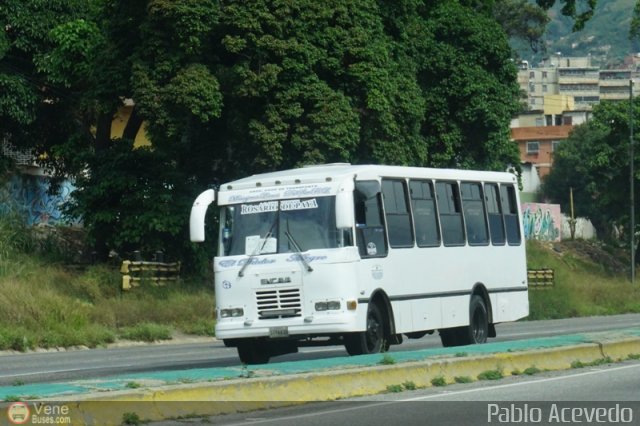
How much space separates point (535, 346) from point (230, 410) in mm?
6676

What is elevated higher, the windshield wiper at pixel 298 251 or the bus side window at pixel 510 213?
the bus side window at pixel 510 213

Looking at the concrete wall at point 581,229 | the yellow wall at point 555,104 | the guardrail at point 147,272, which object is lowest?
the guardrail at point 147,272

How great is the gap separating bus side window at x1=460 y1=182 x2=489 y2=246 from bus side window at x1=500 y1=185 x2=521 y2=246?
3.34 feet

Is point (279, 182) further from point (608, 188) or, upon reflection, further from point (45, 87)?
point (608, 188)

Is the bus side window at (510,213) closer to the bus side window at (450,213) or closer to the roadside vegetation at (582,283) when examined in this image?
the bus side window at (450,213)

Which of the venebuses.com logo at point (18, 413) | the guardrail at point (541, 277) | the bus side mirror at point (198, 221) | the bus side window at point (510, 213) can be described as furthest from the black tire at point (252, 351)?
the guardrail at point (541, 277)

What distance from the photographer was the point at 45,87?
40.4 m

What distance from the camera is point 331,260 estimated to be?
62.5 feet

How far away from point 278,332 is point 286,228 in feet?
5.06

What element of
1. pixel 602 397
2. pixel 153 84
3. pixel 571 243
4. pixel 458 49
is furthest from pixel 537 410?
pixel 571 243

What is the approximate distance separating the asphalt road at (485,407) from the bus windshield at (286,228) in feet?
14.4

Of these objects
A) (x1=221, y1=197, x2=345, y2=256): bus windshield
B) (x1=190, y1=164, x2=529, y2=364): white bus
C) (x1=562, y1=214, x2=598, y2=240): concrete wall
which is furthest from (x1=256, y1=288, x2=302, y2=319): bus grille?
(x1=562, y1=214, x2=598, y2=240): concrete wall

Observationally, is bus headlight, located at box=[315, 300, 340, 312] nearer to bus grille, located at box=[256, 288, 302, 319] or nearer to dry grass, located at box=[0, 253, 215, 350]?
bus grille, located at box=[256, 288, 302, 319]

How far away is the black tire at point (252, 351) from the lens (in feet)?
64.7
